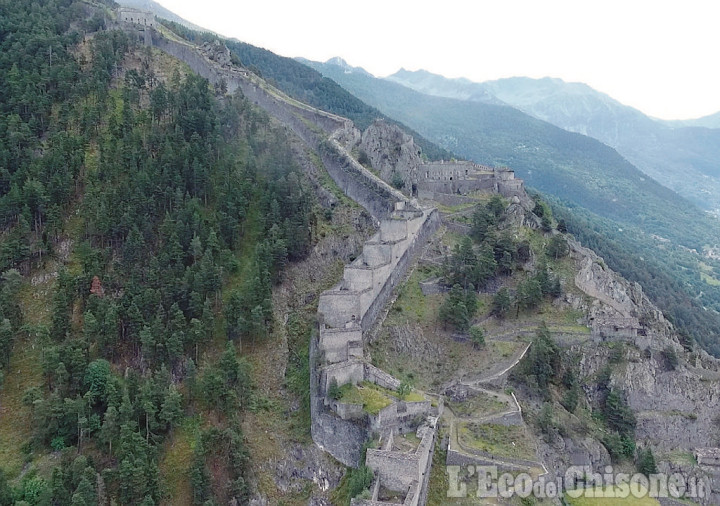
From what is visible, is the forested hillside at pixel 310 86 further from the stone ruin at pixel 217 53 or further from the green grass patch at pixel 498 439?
the green grass patch at pixel 498 439

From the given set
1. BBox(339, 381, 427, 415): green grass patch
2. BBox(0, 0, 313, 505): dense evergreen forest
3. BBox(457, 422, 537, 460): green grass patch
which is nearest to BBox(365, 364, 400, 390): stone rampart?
BBox(339, 381, 427, 415): green grass patch

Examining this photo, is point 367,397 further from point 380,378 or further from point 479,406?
point 479,406

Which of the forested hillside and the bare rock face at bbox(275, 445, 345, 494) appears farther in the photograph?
the forested hillside

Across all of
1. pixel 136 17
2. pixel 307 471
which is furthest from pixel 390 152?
pixel 136 17

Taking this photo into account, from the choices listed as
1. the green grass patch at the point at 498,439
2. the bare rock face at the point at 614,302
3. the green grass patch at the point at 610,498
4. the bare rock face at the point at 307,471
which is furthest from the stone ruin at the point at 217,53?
the green grass patch at the point at 610,498

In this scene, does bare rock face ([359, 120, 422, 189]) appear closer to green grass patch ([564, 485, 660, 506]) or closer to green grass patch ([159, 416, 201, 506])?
Answer: green grass patch ([159, 416, 201, 506])

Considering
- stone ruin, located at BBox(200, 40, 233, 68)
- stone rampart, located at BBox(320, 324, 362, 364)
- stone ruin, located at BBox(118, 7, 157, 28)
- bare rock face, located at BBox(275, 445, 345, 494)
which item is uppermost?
stone ruin, located at BBox(118, 7, 157, 28)
